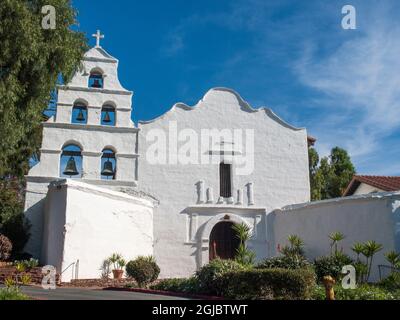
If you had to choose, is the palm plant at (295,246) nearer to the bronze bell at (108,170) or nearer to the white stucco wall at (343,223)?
the white stucco wall at (343,223)

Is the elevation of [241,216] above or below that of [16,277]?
above

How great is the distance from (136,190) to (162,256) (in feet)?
10.1

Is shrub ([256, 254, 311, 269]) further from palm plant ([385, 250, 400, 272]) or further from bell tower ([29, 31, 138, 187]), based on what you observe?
bell tower ([29, 31, 138, 187])

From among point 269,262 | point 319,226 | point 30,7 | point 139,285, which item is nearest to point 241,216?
point 319,226

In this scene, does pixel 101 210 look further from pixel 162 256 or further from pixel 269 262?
pixel 269 262

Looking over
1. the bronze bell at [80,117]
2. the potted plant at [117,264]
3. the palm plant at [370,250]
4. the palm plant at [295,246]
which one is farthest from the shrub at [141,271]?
the bronze bell at [80,117]

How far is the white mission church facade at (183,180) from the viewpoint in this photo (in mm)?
18578

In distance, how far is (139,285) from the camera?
15.4 meters

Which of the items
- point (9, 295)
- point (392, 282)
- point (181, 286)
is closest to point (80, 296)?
point (9, 295)

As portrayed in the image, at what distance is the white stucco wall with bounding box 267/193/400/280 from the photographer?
17.0 meters

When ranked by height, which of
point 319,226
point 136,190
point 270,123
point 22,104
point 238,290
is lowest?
point 238,290

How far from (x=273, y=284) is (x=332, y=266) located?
192 inches

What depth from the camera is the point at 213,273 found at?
44.3 feet

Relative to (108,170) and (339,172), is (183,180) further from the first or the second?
(339,172)
